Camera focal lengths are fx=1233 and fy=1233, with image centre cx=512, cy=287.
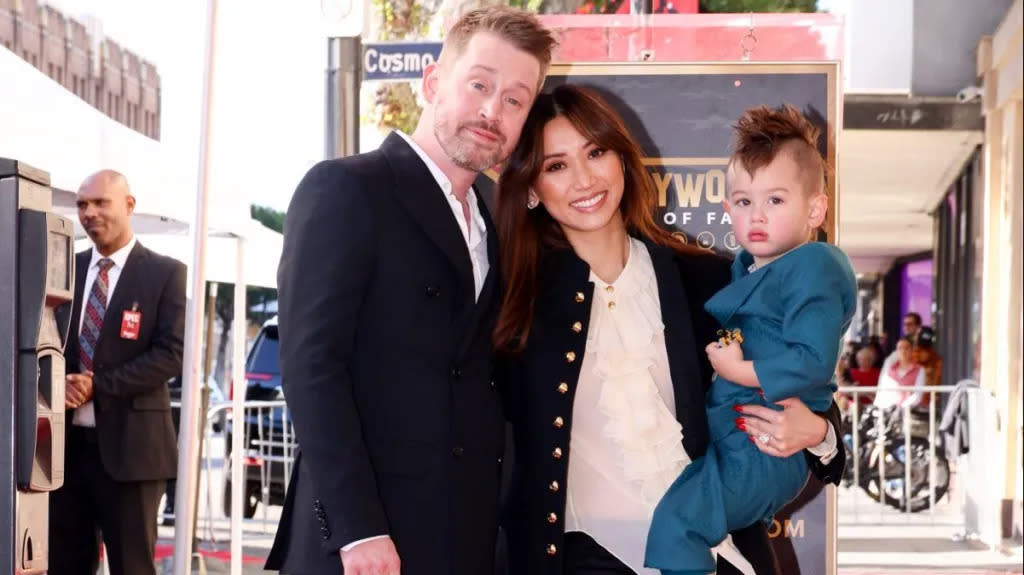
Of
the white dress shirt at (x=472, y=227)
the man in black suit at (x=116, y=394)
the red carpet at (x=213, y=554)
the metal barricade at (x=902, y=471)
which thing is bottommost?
the red carpet at (x=213, y=554)

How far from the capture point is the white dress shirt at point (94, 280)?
4582 millimetres

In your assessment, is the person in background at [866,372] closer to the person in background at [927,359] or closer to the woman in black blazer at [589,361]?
the person in background at [927,359]

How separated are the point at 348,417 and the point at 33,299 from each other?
1346 mm

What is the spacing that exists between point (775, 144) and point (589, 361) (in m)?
0.59

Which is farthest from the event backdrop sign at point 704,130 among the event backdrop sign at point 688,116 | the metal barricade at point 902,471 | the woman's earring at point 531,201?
the metal barricade at point 902,471

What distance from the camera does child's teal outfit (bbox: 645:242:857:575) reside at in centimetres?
236

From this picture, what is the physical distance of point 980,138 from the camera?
1394 cm

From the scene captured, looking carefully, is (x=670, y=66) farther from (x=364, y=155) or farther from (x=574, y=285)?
(x=364, y=155)

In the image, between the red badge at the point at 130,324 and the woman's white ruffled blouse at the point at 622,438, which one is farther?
the red badge at the point at 130,324

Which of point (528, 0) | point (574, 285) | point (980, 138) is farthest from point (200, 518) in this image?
point (980, 138)

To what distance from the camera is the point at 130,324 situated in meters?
4.74

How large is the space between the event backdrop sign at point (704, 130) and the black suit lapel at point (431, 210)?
1.35 metres

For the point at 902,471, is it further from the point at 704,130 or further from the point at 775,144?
the point at 775,144

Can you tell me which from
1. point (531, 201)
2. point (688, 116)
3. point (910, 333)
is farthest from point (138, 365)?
point (910, 333)
